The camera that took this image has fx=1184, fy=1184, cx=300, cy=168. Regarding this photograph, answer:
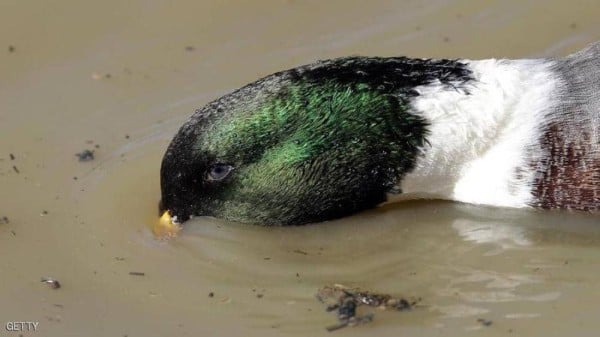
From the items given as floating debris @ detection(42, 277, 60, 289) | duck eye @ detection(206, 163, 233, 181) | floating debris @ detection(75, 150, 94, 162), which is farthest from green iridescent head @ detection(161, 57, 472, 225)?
floating debris @ detection(75, 150, 94, 162)

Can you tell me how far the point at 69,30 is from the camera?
635cm

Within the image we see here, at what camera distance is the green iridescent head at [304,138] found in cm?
473

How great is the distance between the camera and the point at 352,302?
4488 mm

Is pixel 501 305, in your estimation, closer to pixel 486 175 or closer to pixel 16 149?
pixel 486 175

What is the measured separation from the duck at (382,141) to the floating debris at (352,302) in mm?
471

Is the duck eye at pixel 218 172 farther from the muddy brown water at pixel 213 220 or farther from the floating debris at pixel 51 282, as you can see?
the floating debris at pixel 51 282

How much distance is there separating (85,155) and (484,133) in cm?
188

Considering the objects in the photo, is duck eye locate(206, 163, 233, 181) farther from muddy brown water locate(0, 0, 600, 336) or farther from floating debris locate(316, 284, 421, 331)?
floating debris locate(316, 284, 421, 331)


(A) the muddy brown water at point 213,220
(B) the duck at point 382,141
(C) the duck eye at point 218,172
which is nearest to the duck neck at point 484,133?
(B) the duck at point 382,141

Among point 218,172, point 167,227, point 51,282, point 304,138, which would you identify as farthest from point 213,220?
point 51,282

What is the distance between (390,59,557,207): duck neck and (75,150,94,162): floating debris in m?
1.51

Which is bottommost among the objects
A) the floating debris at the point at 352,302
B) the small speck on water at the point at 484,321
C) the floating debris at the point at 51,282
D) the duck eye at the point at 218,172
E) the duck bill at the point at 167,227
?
the small speck on water at the point at 484,321

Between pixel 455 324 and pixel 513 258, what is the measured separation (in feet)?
1.71

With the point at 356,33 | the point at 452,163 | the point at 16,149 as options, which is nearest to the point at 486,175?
the point at 452,163
